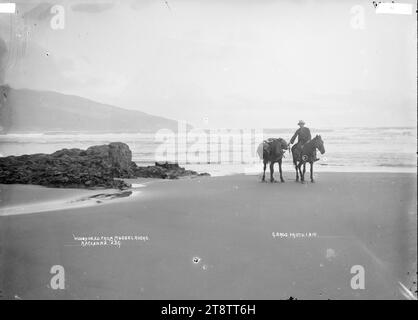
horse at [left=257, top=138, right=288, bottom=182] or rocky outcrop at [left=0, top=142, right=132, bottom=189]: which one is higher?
horse at [left=257, top=138, right=288, bottom=182]

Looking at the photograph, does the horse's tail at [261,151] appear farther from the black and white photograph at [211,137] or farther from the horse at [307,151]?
the horse at [307,151]

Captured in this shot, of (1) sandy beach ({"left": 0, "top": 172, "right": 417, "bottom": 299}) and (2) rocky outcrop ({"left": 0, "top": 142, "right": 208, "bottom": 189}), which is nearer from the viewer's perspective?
(1) sandy beach ({"left": 0, "top": 172, "right": 417, "bottom": 299})

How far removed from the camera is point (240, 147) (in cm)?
209

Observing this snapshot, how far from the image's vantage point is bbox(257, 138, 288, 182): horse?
2051mm

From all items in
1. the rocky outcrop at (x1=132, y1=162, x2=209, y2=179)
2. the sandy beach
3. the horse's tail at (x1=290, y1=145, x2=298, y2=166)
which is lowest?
the sandy beach

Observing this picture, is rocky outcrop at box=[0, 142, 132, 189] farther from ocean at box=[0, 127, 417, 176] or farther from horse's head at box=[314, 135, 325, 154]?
horse's head at box=[314, 135, 325, 154]

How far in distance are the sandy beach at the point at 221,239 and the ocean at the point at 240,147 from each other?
7 centimetres

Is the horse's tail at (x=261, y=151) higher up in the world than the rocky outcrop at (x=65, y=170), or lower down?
higher up

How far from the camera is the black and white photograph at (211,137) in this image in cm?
201

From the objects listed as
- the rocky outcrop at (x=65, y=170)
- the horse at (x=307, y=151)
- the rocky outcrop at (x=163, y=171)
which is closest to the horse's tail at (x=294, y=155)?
the horse at (x=307, y=151)
